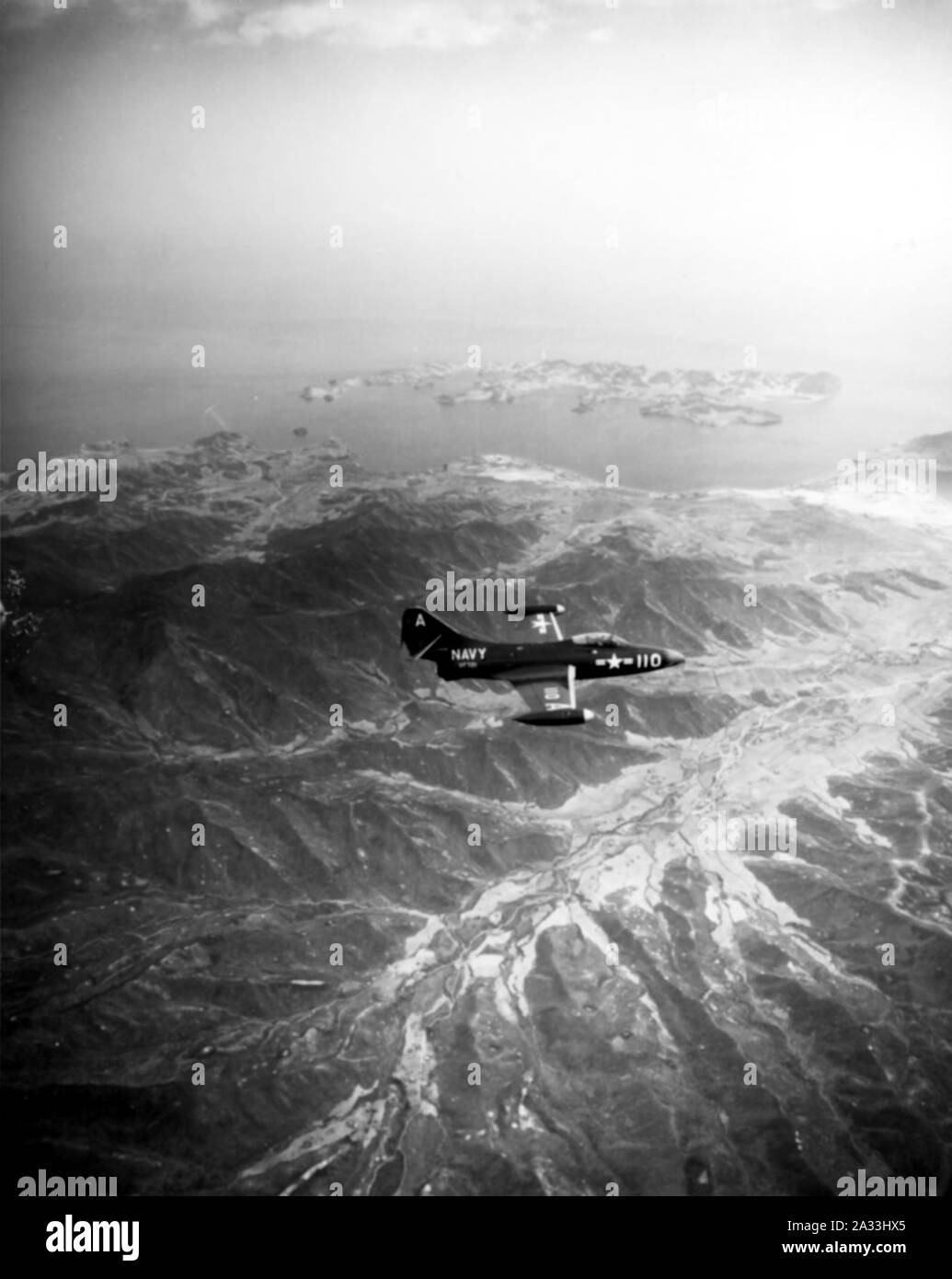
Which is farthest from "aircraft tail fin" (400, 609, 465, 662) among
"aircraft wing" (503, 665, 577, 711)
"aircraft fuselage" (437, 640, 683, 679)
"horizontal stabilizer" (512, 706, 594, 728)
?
"horizontal stabilizer" (512, 706, 594, 728)

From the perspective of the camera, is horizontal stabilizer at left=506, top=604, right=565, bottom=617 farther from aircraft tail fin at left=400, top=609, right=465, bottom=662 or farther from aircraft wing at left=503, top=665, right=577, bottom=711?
aircraft tail fin at left=400, top=609, right=465, bottom=662

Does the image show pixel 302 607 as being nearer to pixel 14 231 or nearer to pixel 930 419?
pixel 14 231

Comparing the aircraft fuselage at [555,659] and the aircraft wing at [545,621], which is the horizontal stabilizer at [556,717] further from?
the aircraft wing at [545,621]

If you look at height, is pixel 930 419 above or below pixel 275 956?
above

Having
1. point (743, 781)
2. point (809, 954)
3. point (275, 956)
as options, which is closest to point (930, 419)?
point (743, 781)

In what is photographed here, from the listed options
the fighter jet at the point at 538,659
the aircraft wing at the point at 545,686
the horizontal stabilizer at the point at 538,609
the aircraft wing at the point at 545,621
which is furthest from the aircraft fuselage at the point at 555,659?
the horizontal stabilizer at the point at 538,609
